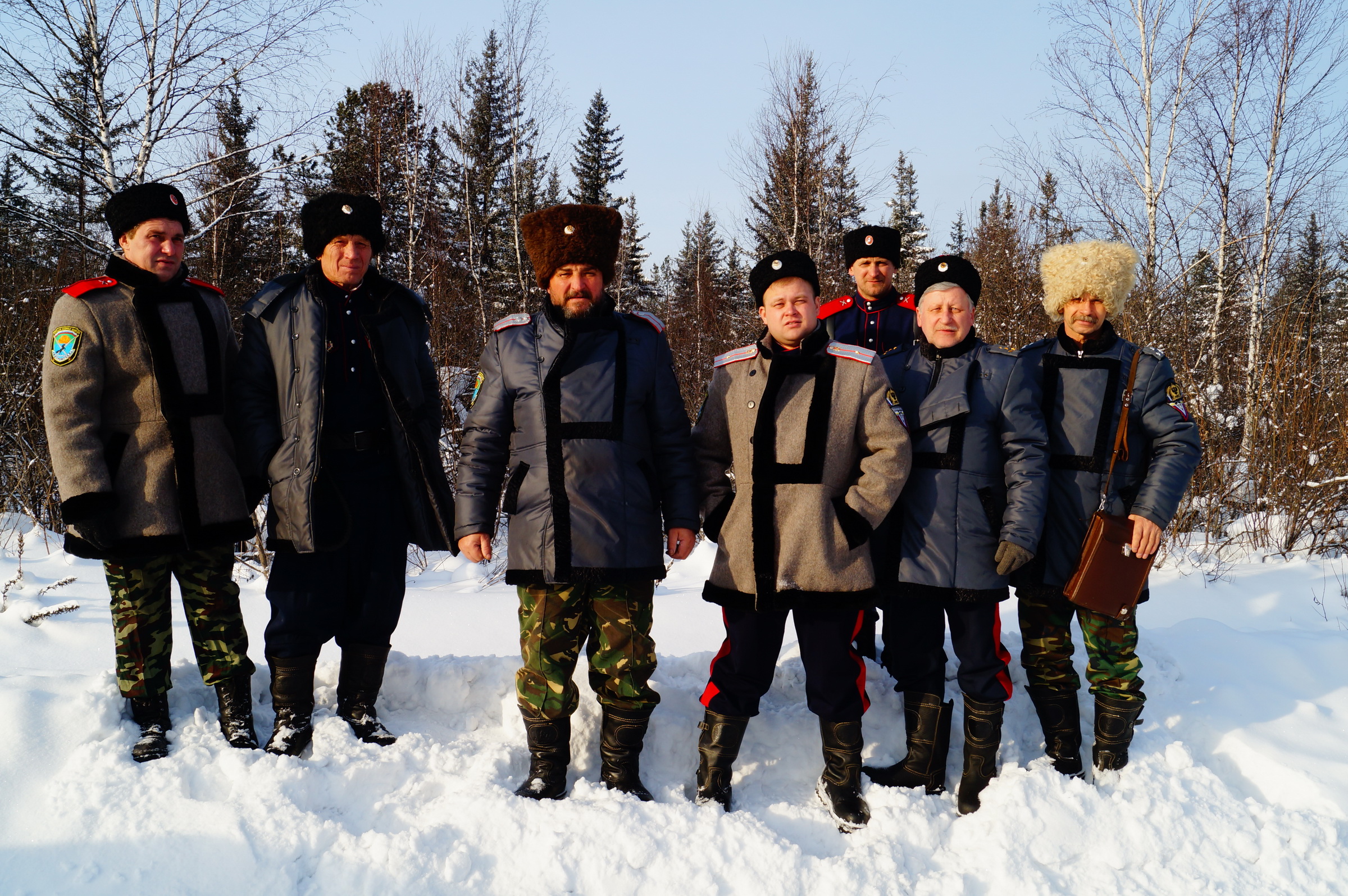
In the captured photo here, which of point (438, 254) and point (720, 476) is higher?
point (438, 254)

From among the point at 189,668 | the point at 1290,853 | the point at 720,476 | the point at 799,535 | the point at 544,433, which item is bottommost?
the point at 1290,853

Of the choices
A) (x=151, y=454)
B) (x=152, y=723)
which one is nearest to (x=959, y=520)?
(x=151, y=454)

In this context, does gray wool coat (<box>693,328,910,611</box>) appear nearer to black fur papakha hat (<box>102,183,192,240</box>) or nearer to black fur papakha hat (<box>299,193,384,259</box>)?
black fur papakha hat (<box>299,193,384,259</box>)

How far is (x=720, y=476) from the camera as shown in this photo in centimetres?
308

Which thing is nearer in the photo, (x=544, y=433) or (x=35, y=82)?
(x=544, y=433)

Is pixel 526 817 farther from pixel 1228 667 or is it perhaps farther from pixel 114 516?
pixel 1228 667

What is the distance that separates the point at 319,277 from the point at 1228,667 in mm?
4685

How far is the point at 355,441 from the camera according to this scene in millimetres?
2941

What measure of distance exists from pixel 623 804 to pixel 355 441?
5.63ft

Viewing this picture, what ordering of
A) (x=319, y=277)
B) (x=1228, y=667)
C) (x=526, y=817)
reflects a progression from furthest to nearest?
(x=1228, y=667), (x=319, y=277), (x=526, y=817)

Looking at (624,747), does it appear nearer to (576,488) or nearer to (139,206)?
(576,488)

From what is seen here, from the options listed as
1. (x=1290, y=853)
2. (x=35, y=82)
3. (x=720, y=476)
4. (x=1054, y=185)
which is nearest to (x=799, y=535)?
(x=720, y=476)

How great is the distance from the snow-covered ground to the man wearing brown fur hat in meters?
0.34

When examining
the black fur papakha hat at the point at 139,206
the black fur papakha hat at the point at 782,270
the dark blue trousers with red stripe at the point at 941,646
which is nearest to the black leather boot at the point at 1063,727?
the dark blue trousers with red stripe at the point at 941,646
